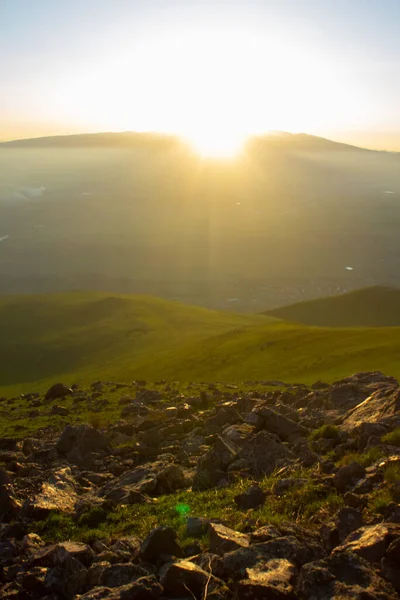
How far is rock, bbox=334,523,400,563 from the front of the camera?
991 cm

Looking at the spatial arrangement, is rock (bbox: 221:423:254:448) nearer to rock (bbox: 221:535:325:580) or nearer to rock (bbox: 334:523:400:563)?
rock (bbox: 221:535:325:580)

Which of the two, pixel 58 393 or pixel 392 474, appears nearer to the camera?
pixel 392 474

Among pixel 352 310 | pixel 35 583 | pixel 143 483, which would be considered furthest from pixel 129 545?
pixel 352 310

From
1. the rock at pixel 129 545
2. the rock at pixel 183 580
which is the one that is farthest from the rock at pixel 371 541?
the rock at pixel 129 545

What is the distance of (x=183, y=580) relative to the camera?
10359 millimetres

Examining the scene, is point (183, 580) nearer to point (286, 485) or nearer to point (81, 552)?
point (81, 552)

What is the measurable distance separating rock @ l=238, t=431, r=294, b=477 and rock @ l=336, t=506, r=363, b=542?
5.38 meters

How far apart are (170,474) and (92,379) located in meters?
45.5

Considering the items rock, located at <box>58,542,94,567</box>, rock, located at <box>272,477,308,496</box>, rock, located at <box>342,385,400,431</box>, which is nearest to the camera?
rock, located at <box>58,542,94,567</box>

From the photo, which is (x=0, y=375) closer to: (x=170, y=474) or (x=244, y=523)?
(x=170, y=474)

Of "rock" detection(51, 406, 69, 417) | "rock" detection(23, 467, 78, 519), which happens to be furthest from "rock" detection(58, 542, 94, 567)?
"rock" detection(51, 406, 69, 417)

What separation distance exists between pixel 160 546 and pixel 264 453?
641 centimetres

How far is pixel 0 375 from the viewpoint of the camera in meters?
79.1

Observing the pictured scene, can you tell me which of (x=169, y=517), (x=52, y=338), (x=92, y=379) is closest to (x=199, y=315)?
(x=52, y=338)
